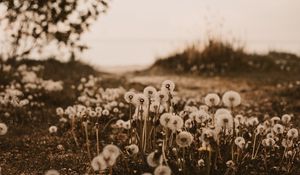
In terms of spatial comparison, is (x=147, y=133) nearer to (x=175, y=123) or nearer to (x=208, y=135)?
(x=175, y=123)

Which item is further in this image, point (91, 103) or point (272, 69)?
point (272, 69)

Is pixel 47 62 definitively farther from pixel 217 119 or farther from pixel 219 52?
pixel 217 119

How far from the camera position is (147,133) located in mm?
4996

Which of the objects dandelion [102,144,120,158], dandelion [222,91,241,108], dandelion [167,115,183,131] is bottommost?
dandelion [102,144,120,158]

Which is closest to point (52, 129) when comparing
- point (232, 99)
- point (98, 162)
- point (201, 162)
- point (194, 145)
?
point (194, 145)

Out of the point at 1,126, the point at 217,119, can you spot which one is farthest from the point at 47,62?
the point at 217,119

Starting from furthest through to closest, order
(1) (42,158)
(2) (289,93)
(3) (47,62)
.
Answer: (3) (47,62) < (2) (289,93) < (1) (42,158)

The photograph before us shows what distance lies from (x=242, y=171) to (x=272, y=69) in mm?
10906

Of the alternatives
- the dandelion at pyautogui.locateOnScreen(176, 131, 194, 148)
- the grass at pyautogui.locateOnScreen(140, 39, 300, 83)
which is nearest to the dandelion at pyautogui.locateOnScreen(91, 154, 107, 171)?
the dandelion at pyautogui.locateOnScreen(176, 131, 194, 148)

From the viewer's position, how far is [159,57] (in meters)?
16.7

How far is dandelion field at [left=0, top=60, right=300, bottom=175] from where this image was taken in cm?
405

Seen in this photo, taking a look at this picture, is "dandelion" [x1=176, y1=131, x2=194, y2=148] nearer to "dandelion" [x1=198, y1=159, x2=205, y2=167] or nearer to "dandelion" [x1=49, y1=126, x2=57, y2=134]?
"dandelion" [x1=198, y1=159, x2=205, y2=167]

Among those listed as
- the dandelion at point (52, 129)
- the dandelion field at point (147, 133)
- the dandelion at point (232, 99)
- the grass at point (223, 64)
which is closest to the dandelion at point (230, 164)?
the dandelion field at point (147, 133)

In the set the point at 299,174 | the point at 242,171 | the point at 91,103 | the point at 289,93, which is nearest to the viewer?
the point at 242,171
